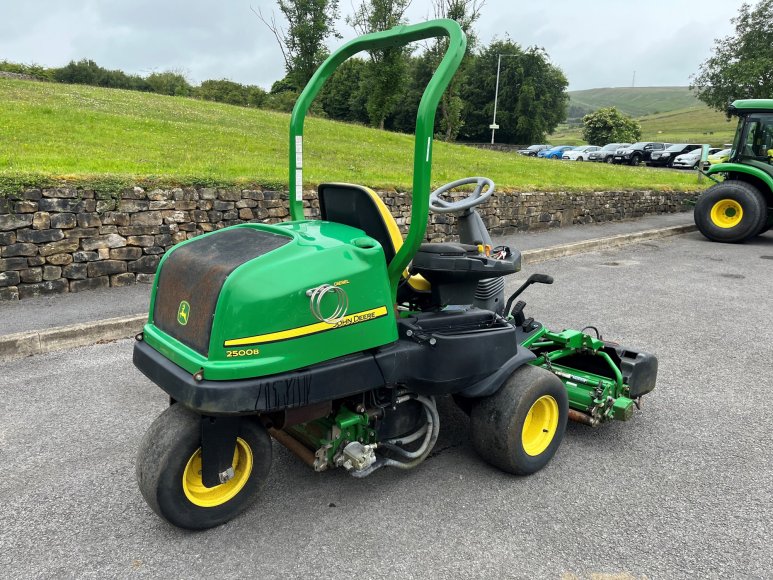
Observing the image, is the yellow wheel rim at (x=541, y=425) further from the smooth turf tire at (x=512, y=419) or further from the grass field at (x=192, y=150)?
the grass field at (x=192, y=150)

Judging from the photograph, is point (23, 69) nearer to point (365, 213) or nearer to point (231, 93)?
point (231, 93)

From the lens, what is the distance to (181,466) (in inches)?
94.2

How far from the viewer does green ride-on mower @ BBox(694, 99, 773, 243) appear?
10.6 m

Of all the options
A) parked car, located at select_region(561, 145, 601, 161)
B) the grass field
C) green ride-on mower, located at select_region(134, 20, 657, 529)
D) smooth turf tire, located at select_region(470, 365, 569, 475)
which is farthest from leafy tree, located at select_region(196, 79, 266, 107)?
smooth turf tire, located at select_region(470, 365, 569, 475)

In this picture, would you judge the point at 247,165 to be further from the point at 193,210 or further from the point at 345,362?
the point at 345,362

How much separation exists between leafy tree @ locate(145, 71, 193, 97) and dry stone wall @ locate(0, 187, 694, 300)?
112 feet

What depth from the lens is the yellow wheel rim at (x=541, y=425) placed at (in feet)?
10.3

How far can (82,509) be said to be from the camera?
270 cm

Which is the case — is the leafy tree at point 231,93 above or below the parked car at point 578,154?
above

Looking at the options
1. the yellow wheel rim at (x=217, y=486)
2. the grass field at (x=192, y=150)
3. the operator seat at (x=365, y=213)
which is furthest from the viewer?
the grass field at (x=192, y=150)

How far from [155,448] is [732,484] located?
2.85m

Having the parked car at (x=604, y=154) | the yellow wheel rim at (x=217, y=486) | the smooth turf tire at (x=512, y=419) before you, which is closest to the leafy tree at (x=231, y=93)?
the parked car at (x=604, y=154)

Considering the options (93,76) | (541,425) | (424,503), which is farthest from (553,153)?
(424,503)

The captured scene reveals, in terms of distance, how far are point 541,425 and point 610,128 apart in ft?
158
